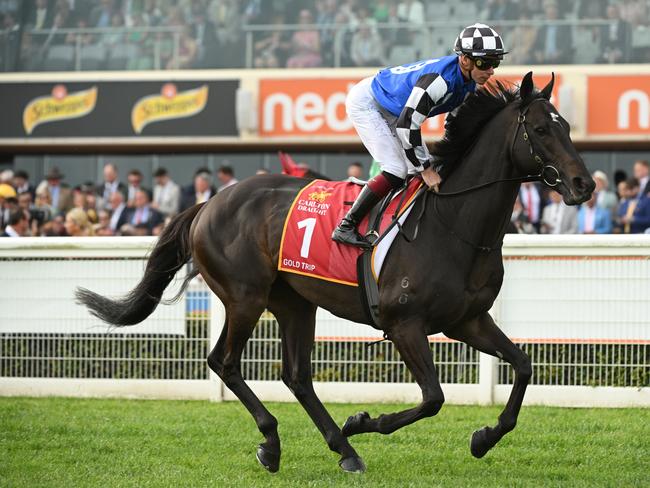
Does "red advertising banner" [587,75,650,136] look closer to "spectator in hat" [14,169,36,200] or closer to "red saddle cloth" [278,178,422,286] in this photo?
"spectator in hat" [14,169,36,200]

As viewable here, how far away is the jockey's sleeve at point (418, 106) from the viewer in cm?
505

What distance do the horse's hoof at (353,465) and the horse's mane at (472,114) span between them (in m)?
1.49

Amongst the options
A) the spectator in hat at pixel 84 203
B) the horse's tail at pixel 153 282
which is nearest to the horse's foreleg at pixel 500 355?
the horse's tail at pixel 153 282

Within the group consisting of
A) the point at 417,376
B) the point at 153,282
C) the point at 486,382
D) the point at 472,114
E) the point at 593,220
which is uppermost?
the point at 472,114

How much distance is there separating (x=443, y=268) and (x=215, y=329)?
288 centimetres

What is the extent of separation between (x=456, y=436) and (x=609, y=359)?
153 cm

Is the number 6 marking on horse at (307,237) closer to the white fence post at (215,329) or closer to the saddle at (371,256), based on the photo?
the saddle at (371,256)

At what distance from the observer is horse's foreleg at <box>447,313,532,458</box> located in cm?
516

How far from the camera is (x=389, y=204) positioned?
17.8 ft

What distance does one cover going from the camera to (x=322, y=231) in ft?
18.2

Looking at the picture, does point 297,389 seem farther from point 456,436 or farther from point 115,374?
point 115,374

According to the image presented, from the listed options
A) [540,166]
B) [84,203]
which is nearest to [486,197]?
[540,166]

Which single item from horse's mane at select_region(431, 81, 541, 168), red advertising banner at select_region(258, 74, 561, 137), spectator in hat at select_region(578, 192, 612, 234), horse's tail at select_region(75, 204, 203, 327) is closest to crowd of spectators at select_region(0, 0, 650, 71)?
red advertising banner at select_region(258, 74, 561, 137)

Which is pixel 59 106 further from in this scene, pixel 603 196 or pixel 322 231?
pixel 322 231
